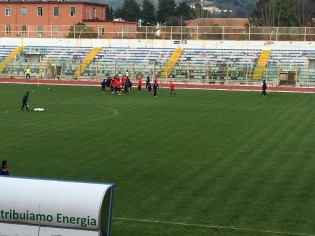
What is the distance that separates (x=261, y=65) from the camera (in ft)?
242

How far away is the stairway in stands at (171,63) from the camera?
245 ft

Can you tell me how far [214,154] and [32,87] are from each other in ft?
123

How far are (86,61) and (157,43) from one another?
7.94m

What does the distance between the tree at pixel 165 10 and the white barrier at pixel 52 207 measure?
5598 inches

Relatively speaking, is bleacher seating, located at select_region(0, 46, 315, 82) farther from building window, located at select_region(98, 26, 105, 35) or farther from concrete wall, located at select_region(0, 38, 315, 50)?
building window, located at select_region(98, 26, 105, 35)

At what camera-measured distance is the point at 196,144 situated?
3338 cm

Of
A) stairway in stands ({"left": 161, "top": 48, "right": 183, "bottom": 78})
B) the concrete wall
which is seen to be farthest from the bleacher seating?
the concrete wall

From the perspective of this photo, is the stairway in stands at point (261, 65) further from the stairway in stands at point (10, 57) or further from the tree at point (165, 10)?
the tree at point (165, 10)

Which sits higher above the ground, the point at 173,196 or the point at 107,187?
the point at 107,187

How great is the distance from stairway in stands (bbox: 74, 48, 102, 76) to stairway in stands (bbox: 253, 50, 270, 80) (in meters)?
16.9

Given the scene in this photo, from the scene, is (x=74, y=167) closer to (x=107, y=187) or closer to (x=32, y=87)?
(x=107, y=187)

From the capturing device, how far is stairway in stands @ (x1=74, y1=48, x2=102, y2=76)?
77.1m

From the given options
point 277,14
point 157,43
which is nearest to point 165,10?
point 277,14

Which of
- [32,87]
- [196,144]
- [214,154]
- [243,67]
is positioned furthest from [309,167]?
[243,67]
